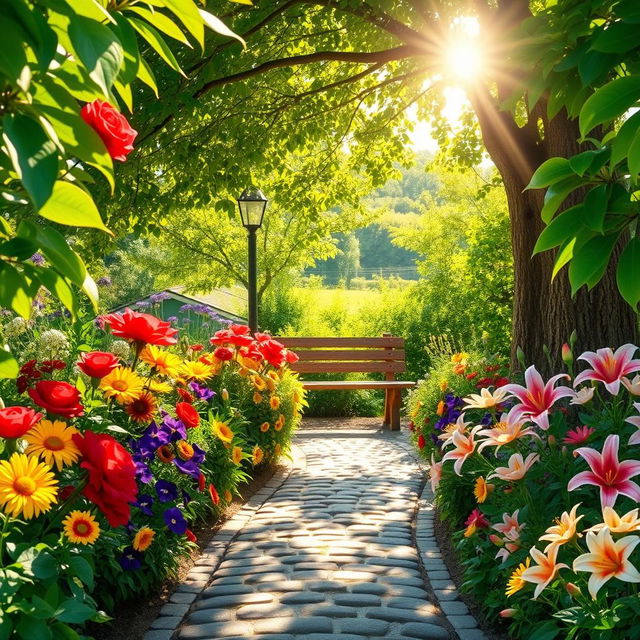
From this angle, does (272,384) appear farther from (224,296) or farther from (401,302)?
(224,296)

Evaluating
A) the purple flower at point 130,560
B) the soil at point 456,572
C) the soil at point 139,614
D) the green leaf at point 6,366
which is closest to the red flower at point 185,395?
the soil at point 139,614

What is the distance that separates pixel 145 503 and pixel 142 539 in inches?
10.3

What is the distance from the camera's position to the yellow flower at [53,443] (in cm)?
287

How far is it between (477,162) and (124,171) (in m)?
6.04

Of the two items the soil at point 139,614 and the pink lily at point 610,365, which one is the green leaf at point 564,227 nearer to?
the pink lily at point 610,365

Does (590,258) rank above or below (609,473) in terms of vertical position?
above

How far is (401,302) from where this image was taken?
17984mm

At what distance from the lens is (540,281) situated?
614cm

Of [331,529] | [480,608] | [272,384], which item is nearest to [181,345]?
[272,384]

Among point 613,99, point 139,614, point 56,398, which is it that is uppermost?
point 613,99

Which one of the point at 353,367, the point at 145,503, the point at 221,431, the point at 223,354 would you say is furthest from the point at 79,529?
the point at 353,367

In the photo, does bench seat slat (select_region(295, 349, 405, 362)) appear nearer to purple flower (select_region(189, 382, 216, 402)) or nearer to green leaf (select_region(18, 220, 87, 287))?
purple flower (select_region(189, 382, 216, 402))

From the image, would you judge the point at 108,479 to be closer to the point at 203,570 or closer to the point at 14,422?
the point at 14,422

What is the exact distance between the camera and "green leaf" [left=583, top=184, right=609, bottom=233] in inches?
60.7
